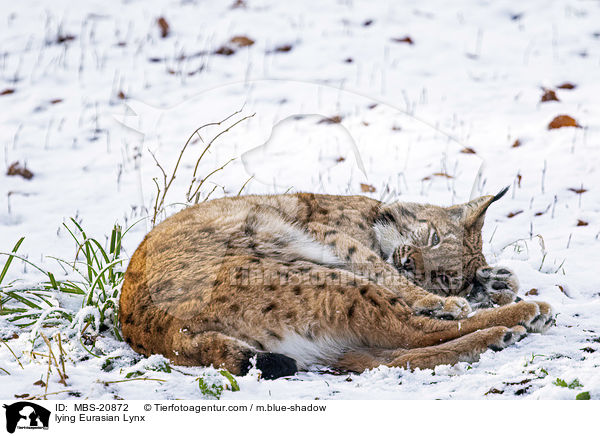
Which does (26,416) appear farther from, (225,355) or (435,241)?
(435,241)

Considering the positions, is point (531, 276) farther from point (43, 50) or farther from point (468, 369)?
point (43, 50)

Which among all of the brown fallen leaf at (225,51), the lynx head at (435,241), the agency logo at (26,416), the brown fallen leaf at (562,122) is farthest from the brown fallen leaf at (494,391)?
the brown fallen leaf at (225,51)

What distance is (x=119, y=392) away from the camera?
10.3 feet

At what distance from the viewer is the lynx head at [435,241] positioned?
14.2 ft

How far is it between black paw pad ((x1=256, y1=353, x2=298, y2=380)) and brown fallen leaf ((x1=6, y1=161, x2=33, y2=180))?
185 inches

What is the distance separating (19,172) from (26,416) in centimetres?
470

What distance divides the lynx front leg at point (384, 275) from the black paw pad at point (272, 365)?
0.99m

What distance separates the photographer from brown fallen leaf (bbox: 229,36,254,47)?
1013 cm

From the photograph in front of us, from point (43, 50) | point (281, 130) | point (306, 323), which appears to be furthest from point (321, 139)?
point (43, 50)

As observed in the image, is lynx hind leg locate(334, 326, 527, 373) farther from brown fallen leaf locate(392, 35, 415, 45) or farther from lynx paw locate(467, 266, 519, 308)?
brown fallen leaf locate(392, 35, 415, 45)

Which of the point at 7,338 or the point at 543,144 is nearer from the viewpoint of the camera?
the point at 7,338

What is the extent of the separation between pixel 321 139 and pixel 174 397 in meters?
2.00

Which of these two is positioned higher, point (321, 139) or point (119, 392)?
point (321, 139)

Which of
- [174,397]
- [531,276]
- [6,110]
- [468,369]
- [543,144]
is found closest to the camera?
[174,397]
